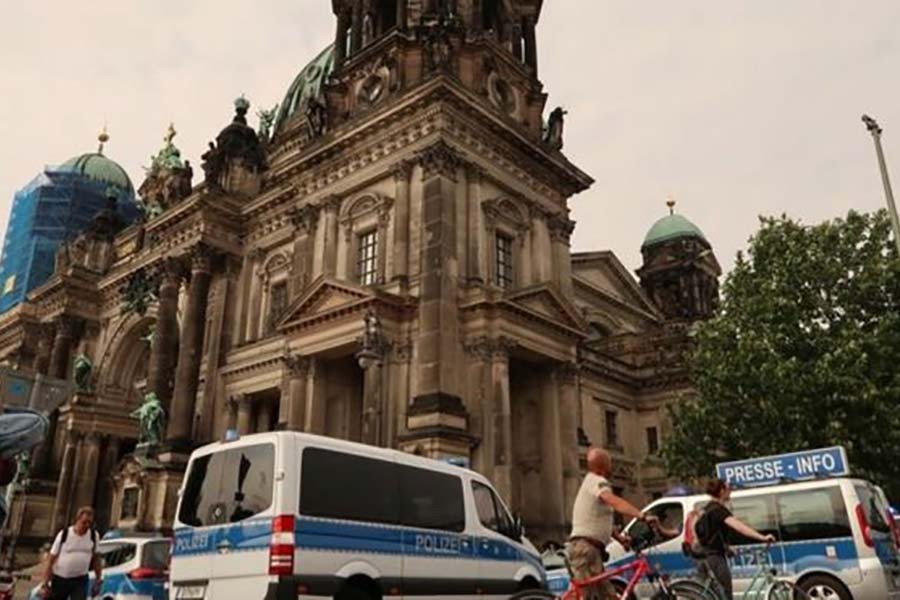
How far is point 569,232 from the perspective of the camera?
30.9 meters

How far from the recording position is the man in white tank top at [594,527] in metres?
6.75

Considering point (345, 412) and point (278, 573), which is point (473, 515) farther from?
point (345, 412)

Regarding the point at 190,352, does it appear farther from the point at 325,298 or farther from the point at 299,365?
the point at 325,298

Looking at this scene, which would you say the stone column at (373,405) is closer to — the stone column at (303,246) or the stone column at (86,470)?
the stone column at (303,246)

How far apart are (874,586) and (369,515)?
294 inches

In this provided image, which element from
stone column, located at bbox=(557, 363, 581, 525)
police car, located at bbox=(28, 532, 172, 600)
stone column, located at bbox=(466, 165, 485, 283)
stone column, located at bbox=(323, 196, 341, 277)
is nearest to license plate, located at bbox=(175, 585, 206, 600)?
police car, located at bbox=(28, 532, 172, 600)

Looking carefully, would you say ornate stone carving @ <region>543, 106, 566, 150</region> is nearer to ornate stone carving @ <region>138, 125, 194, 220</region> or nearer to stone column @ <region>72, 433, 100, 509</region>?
ornate stone carving @ <region>138, 125, 194, 220</region>

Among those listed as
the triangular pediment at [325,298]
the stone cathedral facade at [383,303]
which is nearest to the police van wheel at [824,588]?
the stone cathedral facade at [383,303]

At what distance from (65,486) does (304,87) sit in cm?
2591

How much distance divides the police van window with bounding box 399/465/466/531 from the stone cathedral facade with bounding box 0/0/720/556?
9.49 m

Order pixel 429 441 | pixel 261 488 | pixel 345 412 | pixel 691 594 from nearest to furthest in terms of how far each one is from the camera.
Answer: pixel 691 594, pixel 261 488, pixel 429 441, pixel 345 412

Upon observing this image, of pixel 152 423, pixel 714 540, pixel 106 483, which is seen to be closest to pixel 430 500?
pixel 714 540

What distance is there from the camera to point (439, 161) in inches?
1005

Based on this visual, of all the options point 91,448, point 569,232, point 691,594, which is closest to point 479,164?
point 569,232
